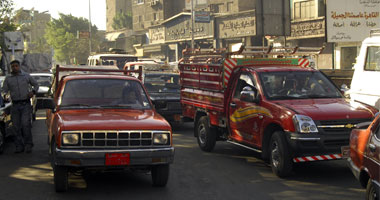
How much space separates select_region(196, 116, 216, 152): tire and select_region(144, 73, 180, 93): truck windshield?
4.53m

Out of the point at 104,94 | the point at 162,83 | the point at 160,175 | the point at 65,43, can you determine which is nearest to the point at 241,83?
the point at 104,94

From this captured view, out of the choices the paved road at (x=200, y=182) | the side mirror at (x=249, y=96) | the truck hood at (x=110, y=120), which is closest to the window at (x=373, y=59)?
the paved road at (x=200, y=182)

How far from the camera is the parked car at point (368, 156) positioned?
18.0 ft

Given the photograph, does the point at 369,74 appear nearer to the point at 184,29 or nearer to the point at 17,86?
the point at 17,86

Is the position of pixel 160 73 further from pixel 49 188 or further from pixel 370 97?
pixel 49 188

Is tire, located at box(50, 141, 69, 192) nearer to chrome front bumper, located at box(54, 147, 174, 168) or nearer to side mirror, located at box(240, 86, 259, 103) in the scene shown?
chrome front bumper, located at box(54, 147, 174, 168)

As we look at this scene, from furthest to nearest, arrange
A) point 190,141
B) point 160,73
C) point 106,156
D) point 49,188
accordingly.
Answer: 1. point 160,73
2. point 190,141
3. point 49,188
4. point 106,156

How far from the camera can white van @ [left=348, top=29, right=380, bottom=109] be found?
1042cm

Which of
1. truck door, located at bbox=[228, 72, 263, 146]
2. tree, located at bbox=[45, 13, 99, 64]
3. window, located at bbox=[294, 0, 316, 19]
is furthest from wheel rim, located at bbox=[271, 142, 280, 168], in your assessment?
tree, located at bbox=[45, 13, 99, 64]

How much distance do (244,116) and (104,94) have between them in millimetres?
2708

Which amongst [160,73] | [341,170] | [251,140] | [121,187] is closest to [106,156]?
[121,187]

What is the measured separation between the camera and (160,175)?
25.0 feet

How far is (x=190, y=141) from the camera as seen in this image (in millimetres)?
12969

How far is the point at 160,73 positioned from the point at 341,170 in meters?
8.77
